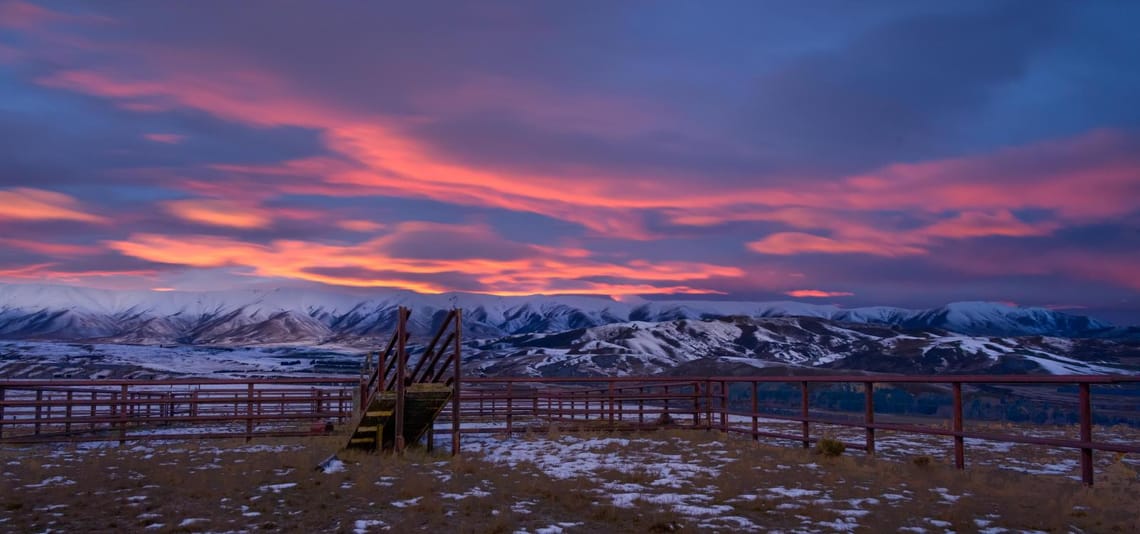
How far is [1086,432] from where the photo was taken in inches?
427

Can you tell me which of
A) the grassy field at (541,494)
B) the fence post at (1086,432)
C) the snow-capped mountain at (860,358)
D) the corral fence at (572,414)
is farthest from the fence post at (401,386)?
the snow-capped mountain at (860,358)

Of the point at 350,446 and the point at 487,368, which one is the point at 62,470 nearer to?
the point at 350,446

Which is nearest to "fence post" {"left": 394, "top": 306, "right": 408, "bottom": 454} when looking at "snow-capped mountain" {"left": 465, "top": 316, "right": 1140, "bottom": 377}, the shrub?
the shrub

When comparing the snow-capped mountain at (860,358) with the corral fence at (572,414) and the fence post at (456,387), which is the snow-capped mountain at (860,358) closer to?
the corral fence at (572,414)

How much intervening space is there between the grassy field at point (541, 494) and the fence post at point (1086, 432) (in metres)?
0.24

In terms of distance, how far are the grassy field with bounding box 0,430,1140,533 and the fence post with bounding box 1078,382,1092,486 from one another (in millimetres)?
243

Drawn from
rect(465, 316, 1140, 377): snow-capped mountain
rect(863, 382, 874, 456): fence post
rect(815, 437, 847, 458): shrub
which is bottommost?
rect(465, 316, 1140, 377): snow-capped mountain

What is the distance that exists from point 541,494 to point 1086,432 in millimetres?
7518

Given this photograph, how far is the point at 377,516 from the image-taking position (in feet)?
31.4

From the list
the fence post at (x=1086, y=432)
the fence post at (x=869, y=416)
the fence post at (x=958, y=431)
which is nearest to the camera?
the fence post at (x=1086, y=432)

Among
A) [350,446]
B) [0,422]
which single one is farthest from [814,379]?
[0,422]

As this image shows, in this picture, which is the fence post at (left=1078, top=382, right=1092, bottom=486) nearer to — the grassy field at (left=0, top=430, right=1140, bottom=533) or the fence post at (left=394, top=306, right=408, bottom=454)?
the grassy field at (left=0, top=430, right=1140, bottom=533)

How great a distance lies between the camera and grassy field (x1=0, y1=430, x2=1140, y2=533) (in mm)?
9125

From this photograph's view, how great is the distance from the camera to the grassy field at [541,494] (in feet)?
29.9
